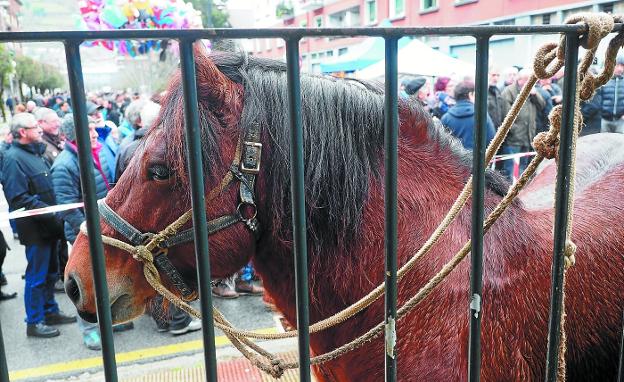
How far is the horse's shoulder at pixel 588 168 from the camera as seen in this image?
7.92 ft

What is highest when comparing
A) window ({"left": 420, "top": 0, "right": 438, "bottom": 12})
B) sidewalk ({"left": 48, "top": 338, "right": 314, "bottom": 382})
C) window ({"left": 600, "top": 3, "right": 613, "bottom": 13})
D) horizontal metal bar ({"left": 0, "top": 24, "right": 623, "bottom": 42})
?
window ({"left": 420, "top": 0, "right": 438, "bottom": 12})

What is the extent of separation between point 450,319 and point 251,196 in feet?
2.55

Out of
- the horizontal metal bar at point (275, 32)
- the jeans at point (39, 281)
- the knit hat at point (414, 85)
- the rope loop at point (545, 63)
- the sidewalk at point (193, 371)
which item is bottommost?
the sidewalk at point (193, 371)

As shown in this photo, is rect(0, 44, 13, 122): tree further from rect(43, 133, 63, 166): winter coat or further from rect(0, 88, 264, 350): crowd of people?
rect(0, 88, 264, 350): crowd of people

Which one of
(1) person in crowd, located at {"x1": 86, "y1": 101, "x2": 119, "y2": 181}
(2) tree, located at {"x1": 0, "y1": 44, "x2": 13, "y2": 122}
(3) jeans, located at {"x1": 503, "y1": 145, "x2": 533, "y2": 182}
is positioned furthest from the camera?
(2) tree, located at {"x1": 0, "y1": 44, "x2": 13, "y2": 122}

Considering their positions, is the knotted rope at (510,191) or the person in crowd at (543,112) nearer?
the knotted rope at (510,191)

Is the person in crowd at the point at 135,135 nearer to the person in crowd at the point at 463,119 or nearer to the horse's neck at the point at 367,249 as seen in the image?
the horse's neck at the point at 367,249

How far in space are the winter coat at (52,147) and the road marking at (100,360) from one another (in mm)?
2678

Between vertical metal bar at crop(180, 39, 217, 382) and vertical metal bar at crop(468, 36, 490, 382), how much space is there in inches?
26.4

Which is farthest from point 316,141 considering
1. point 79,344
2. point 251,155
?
point 79,344

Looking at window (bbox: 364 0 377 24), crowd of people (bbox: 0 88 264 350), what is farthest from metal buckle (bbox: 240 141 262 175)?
window (bbox: 364 0 377 24)

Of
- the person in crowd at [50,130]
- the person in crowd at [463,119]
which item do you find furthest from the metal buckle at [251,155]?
the person in crowd at [463,119]

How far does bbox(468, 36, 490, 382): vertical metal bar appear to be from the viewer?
1.23 m

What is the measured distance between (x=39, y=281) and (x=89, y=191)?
4.33 metres
